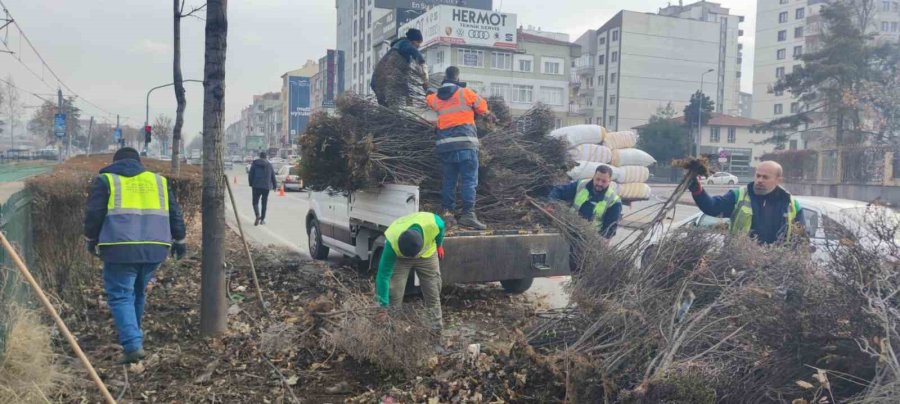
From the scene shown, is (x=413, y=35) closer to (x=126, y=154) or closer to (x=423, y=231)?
(x=423, y=231)

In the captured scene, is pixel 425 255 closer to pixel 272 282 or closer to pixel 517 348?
pixel 517 348

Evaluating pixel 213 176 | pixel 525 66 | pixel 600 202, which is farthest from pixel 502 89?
pixel 213 176

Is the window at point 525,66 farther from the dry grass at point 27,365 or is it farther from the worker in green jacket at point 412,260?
the dry grass at point 27,365

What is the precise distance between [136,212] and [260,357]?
1.41 m

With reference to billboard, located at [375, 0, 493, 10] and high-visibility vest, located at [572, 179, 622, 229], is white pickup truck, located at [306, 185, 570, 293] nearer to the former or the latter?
high-visibility vest, located at [572, 179, 622, 229]

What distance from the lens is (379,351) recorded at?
4.52 m

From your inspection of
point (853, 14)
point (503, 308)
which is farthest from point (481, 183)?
point (853, 14)

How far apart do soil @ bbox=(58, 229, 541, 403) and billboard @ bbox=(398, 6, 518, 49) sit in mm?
54050

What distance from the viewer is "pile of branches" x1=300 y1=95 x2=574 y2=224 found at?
292 inches

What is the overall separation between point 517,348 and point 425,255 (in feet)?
4.81

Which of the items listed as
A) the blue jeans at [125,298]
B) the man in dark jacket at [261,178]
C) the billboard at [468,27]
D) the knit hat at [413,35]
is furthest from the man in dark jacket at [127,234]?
the billboard at [468,27]

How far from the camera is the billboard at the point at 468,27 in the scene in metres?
58.6

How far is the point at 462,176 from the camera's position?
716 centimetres

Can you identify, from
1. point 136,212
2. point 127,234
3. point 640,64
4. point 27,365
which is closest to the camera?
point 27,365
